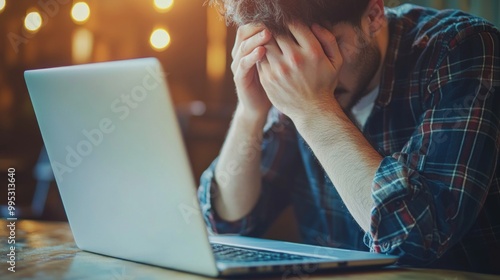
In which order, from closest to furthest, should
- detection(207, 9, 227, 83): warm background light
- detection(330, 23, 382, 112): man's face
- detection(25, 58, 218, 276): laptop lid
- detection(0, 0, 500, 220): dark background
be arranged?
detection(25, 58, 218, 276): laptop lid, detection(330, 23, 382, 112): man's face, detection(0, 0, 500, 220): dark background, detection(207, 9, 227, 83): warm background light

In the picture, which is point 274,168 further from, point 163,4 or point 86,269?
point 163,4

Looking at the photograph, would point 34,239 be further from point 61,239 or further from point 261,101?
point 261,101

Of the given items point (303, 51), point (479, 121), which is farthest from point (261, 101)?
point (479, 121)

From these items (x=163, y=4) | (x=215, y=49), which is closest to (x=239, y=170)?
(x=215, y=49)

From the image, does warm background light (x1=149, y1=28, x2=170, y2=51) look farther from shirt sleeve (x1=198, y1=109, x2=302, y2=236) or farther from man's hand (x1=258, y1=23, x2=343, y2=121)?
man's hand (x1=258, y1=23, x2=343, y2=121)

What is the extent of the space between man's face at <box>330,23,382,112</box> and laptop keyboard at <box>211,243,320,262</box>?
1.67 feet

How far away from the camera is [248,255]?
88 centimetres

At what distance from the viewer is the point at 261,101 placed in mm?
1406

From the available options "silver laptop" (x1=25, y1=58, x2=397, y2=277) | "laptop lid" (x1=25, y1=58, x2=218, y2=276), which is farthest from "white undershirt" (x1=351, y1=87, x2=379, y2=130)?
"laptop lid" (x1=25, y1=58, x2=218, y2=276)

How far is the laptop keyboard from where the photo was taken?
0.82m

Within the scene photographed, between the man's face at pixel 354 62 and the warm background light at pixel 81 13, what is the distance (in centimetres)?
374

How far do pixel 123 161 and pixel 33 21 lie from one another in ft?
13.8

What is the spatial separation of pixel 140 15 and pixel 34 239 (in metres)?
3.93

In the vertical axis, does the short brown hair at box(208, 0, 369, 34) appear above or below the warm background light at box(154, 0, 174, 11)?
below
